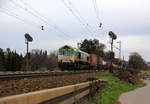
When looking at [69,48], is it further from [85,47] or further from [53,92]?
[85,47]

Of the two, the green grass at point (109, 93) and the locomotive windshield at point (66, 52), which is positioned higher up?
the locomotive windshield at point (66, 52)

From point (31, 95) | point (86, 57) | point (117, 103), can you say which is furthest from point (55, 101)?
point (86, 57)

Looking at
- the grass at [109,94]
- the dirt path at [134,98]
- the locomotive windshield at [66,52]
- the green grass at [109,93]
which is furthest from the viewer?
the locomotive windshield at [66,52]

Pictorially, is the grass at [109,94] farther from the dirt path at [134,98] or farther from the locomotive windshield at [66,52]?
the locomotive windshield at [66,52]

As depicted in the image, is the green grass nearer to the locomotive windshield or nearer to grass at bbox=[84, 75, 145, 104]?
grass at bbox=[84, 75, 145, 104]

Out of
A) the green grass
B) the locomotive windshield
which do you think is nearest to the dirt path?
the green grass

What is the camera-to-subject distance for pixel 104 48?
150125 millimetres

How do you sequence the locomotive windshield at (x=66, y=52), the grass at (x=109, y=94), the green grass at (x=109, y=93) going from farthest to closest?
1. the locomotive windshield at (x=66, y=52)
2. the green grass at (x=109, y=93)
3. the grass at (x=109, y=94)

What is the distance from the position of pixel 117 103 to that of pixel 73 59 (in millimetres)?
25672

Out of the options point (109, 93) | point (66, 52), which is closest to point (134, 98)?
point (109, 93)

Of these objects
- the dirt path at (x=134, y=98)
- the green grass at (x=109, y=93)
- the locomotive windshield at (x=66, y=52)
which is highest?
the locomotive windshield at (x=66, y=52)

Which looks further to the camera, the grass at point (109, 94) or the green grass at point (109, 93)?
the green grass at point (109, 93)

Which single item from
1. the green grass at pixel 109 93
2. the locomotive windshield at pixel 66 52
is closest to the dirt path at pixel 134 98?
the green grass at pixel 109 93

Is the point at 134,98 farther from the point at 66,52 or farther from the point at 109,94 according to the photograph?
the point at 66,52
